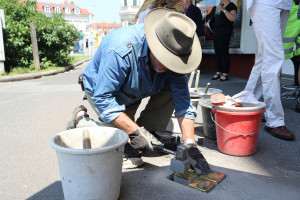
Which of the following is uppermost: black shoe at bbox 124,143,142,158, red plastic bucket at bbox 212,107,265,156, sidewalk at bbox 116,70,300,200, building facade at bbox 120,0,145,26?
building facade at bbox 120,0,145,26

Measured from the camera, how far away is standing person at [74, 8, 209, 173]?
1822 mm

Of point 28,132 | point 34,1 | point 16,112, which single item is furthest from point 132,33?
point 34,1

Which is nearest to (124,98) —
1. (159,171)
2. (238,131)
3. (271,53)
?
(159,171)

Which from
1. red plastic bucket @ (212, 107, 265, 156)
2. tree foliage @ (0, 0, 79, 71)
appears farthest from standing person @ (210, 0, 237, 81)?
tree foliage @ (0, 0, 79, 71)

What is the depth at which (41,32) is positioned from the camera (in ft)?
33.7

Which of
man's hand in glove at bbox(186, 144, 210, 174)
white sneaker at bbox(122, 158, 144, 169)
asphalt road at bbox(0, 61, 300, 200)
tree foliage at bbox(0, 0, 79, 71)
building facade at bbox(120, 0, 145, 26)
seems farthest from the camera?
building facade at bbox(120, 0, 145, 26)

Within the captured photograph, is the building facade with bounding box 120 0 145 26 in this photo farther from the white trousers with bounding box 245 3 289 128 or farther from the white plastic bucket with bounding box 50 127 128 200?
the white plastic bucket with bounding box 50 127 128 200

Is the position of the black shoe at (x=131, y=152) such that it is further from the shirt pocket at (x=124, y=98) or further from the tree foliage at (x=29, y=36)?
the tree foliage at (x=29, y=36)

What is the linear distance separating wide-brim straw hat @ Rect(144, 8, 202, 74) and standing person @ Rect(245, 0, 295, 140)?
137 cm

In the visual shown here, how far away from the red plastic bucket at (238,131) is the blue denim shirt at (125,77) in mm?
339

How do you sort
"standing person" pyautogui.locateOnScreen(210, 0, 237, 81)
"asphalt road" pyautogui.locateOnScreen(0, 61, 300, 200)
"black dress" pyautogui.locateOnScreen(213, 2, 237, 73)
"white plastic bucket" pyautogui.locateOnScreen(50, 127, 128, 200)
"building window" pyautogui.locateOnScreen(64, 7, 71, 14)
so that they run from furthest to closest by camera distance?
"building window" pyautogui.locateOnScreen(64, 7, 71, 14)
"black dress" pyautogui.locateOnScreen(213, 2, 237, 73)
"standing person" pyautogui.locateOnScreen(210, 0, 237, 81)
"asphalt road" pyautogui.locateOnScreen(0, 61, 300, 200)
"white plastic bucket" pyautogui.locateOnScreen(50, 127, 128, 200)

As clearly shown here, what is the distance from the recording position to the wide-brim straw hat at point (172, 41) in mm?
1793

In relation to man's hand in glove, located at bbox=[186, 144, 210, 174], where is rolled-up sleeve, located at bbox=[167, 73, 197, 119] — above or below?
above

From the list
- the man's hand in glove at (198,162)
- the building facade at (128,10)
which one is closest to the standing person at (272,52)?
the man's hand in glove at (198,162)
